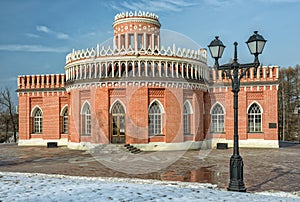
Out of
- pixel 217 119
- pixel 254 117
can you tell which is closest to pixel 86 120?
pixel 217 119

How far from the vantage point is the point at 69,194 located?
836 cm

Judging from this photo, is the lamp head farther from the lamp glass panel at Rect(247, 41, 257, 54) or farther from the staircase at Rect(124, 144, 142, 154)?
the staircase at Rect(124, 144, 142, 154)

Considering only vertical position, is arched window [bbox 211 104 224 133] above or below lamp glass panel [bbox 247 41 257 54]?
below

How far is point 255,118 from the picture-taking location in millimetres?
25031

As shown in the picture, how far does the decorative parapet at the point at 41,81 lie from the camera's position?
27328mm

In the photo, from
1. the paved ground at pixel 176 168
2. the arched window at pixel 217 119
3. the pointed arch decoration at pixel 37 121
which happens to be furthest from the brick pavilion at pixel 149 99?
the paved ground at pixel 176 168

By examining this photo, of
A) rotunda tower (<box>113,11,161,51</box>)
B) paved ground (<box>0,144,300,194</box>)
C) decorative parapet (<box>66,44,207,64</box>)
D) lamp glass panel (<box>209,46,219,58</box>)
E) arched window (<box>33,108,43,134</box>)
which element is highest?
rotunda tower (<box>113,11,161,51</box>)

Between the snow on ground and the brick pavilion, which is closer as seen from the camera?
the snow on ground

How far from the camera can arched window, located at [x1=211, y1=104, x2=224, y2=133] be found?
25.8m

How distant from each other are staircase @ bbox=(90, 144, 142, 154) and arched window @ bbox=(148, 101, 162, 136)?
181 centimetres

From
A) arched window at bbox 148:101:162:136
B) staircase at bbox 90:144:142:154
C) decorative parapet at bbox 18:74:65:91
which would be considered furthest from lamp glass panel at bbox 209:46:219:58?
decorative parapet at bbox 18:74:65:91

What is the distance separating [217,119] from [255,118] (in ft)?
8.97

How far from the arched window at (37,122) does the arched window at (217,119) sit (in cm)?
1376

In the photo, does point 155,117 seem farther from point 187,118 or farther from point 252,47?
point 252,47
